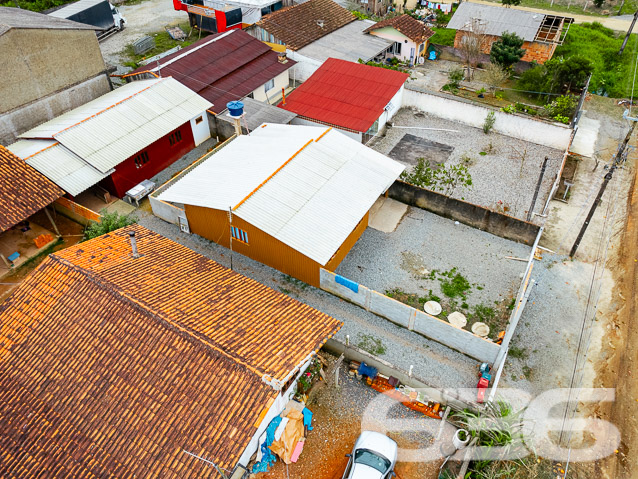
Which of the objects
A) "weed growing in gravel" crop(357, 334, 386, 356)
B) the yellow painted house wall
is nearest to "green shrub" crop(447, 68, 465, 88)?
the yellow painted house wall

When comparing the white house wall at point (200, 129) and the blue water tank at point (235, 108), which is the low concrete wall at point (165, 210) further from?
the white house wall at point (200, 129)

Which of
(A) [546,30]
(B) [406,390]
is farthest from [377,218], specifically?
(A) [546,30]

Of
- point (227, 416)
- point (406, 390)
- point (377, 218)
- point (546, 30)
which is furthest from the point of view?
point (546, 30)

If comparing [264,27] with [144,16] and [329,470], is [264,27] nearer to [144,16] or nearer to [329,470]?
[144,16]

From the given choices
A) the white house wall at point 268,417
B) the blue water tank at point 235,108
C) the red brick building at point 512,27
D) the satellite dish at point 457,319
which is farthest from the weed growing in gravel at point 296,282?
the red brick building at point 512,27

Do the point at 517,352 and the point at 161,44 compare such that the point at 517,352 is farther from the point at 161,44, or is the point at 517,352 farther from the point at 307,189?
the point at 161,44

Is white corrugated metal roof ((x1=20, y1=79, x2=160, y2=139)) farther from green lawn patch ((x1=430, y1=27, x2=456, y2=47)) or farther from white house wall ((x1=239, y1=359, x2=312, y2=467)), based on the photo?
green lawn patch ((x1=430, y1=27, x2=456, y2=47))

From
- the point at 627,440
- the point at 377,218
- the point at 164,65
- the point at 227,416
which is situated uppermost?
the point at 164,65
